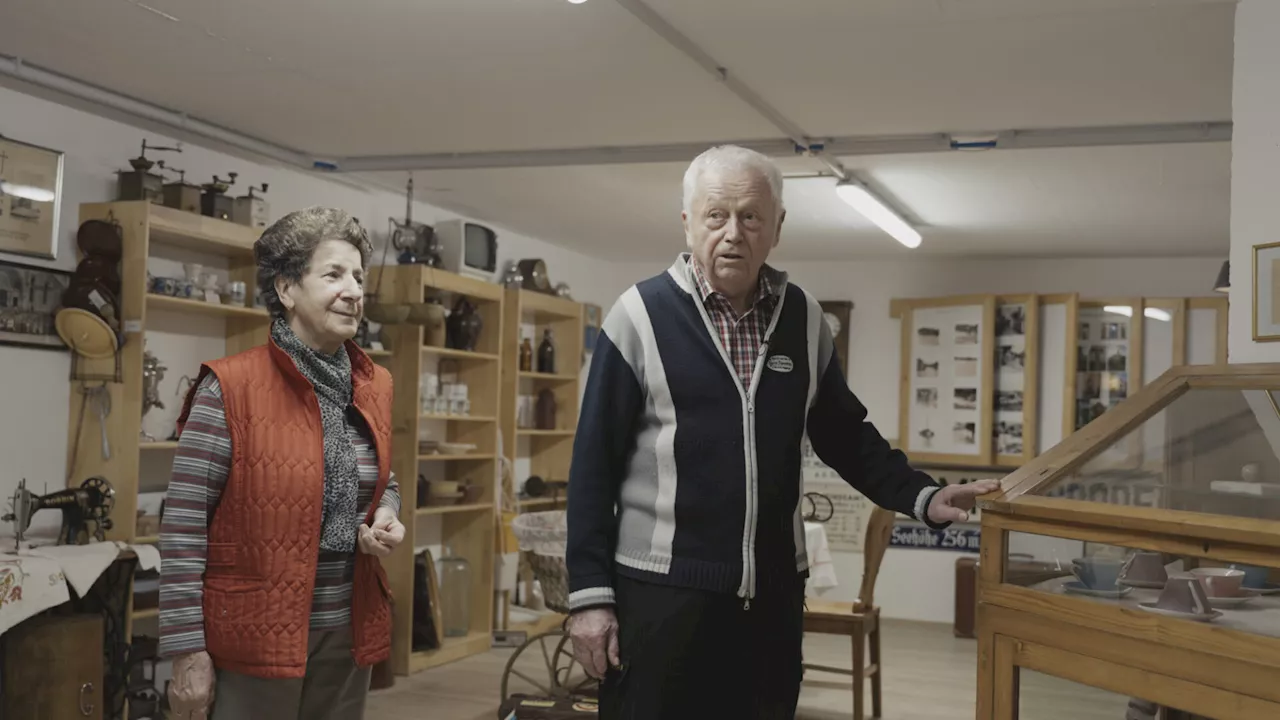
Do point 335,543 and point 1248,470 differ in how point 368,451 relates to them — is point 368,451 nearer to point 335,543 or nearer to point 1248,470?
point 335,543

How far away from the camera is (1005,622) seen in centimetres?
220

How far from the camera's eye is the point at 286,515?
6.54 ft

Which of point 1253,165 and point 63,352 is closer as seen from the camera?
point 1253,165

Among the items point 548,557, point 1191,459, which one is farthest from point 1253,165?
point 548,557

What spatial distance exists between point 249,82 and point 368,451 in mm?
2979

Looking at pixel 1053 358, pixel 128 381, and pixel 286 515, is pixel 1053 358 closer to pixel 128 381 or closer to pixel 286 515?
pixel 128 381

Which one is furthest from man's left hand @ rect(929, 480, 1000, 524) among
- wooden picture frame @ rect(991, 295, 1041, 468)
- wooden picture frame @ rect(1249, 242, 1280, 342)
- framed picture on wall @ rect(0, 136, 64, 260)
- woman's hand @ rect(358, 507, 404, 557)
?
wooden picture frame @ rect(991, 295, 1041, 468)

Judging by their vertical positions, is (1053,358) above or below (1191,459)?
above

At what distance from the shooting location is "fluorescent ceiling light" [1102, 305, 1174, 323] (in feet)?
26.8

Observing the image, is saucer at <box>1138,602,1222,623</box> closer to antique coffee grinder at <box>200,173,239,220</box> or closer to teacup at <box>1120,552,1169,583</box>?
teacup at <box>1120,552,1169,583</box>

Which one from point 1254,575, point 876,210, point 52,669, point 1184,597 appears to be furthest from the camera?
point 876,210

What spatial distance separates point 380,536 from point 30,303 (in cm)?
333

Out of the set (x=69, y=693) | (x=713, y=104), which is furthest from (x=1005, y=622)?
(x=69, y=693)

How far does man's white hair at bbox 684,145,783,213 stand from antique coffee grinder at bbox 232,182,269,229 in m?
3.89
